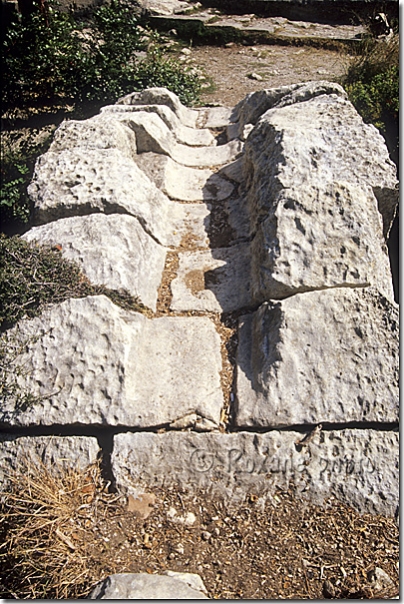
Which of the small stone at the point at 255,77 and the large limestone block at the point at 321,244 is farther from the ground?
the small stone at the point at 255,77

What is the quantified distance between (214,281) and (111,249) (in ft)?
2.54

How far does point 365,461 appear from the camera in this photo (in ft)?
8.65

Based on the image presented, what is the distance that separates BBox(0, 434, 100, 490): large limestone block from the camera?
278 cm

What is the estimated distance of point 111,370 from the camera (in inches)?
115

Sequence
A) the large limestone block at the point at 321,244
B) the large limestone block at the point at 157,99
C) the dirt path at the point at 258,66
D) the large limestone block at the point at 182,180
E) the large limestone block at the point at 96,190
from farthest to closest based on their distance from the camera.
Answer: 1. the dirt path at the point at 258,66
2. the large limestone block at the point at 157,99
3. the large limestone block at the point at 182,180
4. the large limestone block at the point at 96,190
5. the large limestone block at the point at 321,244

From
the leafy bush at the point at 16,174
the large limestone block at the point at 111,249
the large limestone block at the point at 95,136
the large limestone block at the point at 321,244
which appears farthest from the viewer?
the leafy bush at the point at 16,174

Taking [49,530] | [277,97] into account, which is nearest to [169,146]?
[277,97]

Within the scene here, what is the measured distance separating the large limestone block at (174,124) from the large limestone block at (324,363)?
10.6ft

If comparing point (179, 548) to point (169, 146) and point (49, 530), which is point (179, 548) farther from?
point (169, 146)

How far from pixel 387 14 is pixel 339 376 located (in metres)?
6.56

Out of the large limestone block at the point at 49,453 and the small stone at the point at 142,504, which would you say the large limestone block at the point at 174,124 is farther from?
the small stone at the point at 142,504

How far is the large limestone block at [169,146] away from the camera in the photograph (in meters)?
4.93

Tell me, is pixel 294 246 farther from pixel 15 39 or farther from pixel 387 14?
pixel 387 14

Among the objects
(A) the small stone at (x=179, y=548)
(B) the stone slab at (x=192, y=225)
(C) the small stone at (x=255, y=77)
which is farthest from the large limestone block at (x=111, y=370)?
(C) the small stone at (x=255, y=77)
